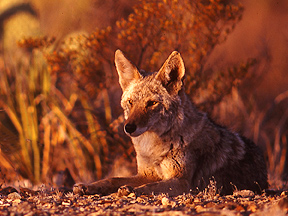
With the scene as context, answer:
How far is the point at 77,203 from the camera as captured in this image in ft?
13.8

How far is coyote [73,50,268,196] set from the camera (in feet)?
16.9

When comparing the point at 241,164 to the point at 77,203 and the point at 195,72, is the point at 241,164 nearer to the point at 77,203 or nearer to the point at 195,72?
the point at 77,203

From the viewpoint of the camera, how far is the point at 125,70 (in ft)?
19.0

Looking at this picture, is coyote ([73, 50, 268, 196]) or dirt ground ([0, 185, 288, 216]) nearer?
dirt ground ([0, 185, 288, 216])

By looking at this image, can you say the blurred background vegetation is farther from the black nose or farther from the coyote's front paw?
the black nose

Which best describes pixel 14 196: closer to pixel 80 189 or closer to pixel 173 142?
pixel 80 189

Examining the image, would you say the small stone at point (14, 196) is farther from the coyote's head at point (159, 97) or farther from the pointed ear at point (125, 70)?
the pointed ear at point (125, 70)

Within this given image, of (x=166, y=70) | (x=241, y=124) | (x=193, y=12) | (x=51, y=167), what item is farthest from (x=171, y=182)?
(x=241, y=124)

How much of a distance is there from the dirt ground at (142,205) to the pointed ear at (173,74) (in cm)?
149

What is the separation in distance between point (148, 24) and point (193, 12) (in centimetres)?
105

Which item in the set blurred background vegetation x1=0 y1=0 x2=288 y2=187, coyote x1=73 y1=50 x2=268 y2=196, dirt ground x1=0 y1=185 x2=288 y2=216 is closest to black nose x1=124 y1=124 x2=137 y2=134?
coyote x1=73 y1=50 x2=268 y2=196

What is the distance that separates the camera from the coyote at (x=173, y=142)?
202 inches

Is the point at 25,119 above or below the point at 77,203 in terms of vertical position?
above

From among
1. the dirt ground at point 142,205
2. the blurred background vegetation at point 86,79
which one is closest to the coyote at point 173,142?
the dirt ground at point 142,205
